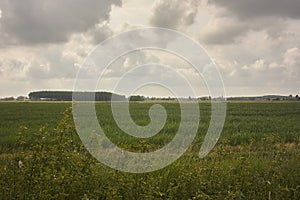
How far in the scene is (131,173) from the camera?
213 inches

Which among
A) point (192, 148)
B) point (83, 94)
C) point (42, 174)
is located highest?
point (83, 94)

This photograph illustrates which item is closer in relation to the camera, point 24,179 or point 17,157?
point 24,179

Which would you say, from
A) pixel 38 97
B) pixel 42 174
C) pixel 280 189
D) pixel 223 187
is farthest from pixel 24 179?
pixel 38 97

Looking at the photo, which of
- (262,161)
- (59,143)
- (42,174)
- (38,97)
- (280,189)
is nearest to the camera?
(42,174)

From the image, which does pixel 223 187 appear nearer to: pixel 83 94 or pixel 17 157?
pixel 83 94

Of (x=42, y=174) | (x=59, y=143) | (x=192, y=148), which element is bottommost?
(x=192, y=148)

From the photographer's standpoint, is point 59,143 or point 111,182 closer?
point 59,143

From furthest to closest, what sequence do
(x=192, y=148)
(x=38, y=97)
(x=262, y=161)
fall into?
(x=38, y=97) → (x=192, y=148) → (x=262, y=161)

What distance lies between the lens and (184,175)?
559 centimetres

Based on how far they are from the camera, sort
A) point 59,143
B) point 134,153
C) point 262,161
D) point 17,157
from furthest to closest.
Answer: point 262,161
point 134,153
point 17,157
point 59,143

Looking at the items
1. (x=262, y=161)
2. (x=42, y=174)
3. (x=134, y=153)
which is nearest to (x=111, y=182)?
(x=134, y=153)

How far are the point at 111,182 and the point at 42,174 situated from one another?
4.01ft

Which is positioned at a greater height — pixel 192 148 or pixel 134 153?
pixel 134 153

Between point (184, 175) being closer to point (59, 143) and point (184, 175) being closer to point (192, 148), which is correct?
point (59, 143)
